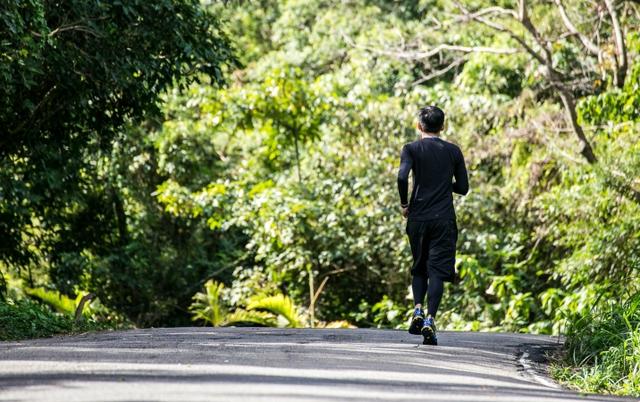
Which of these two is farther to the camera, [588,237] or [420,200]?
[588,237]

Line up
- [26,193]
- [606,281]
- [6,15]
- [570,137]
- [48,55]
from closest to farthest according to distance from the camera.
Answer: [6,15], [48,55], [606,281], [26,193], [570,137]

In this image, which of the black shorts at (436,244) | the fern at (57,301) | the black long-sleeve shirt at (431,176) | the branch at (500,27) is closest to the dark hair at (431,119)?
the black long-sleeve shirt at (431,176)

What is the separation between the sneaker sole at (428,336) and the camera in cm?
924

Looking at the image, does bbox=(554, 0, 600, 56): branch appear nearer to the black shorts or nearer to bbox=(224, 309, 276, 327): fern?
bbox=(224, 309, 276, 327): fern

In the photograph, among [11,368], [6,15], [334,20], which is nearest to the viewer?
[11,368]

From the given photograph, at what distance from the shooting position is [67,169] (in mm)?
17766

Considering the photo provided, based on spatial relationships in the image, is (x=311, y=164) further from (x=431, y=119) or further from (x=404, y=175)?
(x=404, y=175)

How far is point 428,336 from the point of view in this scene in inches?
367

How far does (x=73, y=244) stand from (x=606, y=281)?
11.2m

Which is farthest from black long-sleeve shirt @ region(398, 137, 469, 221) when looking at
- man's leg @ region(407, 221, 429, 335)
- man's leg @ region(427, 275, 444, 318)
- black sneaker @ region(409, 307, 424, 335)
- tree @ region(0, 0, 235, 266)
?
tree @ region(0, 0, 235, 266)

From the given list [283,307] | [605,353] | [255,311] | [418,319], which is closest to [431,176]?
[418,319]

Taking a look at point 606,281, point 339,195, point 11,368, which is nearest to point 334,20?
point 339,195

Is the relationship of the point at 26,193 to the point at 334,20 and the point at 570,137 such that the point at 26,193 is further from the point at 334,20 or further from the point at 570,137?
the point at 334,20

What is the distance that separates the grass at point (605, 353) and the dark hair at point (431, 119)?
2.20 meters
